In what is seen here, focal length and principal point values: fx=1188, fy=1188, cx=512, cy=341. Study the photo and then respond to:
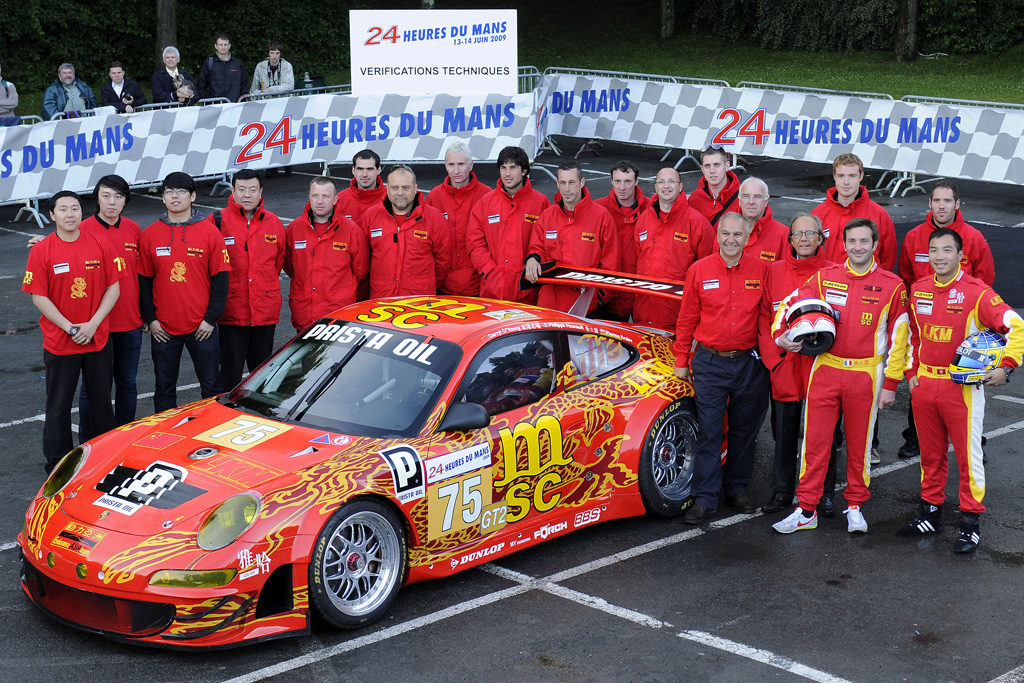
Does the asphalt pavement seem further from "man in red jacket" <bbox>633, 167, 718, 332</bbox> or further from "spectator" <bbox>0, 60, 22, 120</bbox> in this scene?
"spectator" <bbox>0, 60, 22, 120</bbox>

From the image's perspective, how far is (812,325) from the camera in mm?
7098

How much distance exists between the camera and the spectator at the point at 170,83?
19656 millimetres

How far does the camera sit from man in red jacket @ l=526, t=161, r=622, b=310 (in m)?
9.10

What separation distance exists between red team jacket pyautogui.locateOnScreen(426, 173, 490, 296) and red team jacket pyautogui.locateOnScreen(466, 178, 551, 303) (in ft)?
0.60

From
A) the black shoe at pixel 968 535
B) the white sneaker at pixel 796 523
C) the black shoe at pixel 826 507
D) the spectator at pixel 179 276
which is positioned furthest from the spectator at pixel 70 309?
the black shoe at pixel 968 535

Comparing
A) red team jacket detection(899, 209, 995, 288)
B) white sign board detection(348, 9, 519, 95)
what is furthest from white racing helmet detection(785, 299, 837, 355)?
white sign board detection(348, 9, 519, 95)

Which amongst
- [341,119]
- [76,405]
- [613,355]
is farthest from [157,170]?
[613,355]

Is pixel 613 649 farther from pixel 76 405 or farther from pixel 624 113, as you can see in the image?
pixel 624 113

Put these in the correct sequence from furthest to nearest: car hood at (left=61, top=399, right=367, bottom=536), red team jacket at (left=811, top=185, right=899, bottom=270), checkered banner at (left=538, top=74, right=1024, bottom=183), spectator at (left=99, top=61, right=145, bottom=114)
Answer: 1. spectator at (left=99, top=61, right=145, bottom=114)
2. checkered banner at (left=538, top=74, right=1024, bottom=183)
3. red team jacket at (left=811, top=185, right=899, bottom=270)
4. car hood at (left=61, top=399, right=367, bottom=536)

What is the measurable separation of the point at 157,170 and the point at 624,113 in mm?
8869

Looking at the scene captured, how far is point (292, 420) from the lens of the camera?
6.58 m

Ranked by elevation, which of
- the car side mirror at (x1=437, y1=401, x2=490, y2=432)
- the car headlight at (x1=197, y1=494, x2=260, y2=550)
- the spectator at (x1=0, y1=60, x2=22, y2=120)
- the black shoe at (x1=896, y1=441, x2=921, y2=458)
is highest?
the spectator at (x1=0, y1=60, x2=22, y2=120)

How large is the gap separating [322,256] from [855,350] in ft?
12.9

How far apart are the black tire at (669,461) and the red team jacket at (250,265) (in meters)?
3.10
